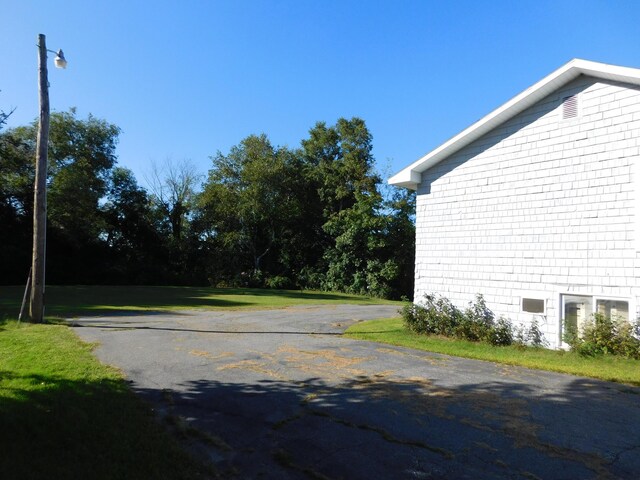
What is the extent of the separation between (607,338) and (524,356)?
1649 mm

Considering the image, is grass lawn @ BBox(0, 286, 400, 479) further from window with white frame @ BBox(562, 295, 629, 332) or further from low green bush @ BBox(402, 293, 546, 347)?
window with white frame @ BBox(562, 295, 629, 332)

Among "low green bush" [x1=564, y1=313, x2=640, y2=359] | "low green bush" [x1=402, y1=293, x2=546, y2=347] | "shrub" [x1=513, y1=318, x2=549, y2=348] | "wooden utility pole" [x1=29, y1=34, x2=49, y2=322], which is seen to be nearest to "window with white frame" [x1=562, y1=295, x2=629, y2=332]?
"low green bush" [x1=564, y1=313, x2=640, y2=359]

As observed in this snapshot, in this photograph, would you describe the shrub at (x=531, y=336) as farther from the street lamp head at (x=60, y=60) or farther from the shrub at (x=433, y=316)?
the street lamp head at (x=60, y=60)

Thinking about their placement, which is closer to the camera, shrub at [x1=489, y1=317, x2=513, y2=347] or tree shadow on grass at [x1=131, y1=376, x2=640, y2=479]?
tree shadow on grass at [x1=131, y1=376, x2=640, y2=479]

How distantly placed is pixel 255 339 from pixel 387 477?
7544mm

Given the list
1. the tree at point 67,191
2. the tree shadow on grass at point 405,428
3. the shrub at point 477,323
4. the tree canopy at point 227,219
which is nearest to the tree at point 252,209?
the tree canopy at point 227,219

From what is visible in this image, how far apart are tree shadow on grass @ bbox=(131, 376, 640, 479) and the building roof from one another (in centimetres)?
658

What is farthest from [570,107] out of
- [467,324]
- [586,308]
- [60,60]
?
[60,60]

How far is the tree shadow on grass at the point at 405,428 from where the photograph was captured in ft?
13.1

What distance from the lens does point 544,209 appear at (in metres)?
10.5

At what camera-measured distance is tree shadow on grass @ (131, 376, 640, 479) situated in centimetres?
400

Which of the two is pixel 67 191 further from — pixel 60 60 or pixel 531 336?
pixel 531 336

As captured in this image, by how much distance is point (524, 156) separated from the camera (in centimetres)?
1103

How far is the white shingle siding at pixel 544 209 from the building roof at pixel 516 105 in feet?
0.63
